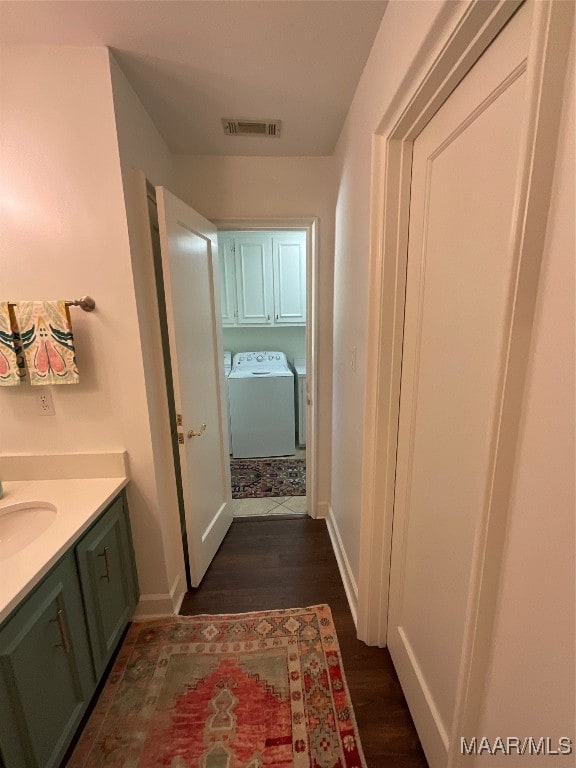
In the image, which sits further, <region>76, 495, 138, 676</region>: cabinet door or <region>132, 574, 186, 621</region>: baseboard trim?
<region>132, 574, 186, 621</region>: baseboard trim


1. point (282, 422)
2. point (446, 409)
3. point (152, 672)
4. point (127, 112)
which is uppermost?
point (127, 112)

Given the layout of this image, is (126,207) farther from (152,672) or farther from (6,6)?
(152,672)

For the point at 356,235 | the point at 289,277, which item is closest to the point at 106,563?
the point at 356,235

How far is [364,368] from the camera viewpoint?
1.35m

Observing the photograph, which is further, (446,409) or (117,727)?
(117,727)

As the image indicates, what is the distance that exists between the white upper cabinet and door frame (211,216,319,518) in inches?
47.9

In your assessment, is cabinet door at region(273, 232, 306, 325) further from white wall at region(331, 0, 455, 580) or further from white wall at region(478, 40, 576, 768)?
white wall at region(478, 40, 576, 768)

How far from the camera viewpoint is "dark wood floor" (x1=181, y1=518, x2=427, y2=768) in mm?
1163

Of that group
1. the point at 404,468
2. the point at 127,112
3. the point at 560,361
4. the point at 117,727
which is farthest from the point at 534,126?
the point at 117,727

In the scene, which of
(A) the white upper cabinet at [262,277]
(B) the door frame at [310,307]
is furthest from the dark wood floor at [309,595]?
(A) the white upper cabinet at [262,277]

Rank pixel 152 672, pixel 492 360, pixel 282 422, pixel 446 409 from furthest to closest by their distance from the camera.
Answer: pixel 282 422 < pixel 152 672 < pixel 446 409 < pixel 492 360

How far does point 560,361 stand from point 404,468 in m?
0.81

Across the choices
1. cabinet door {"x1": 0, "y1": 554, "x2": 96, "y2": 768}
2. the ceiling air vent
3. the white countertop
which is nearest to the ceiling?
the ceiling air vent

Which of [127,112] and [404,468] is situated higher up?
[127,112]
